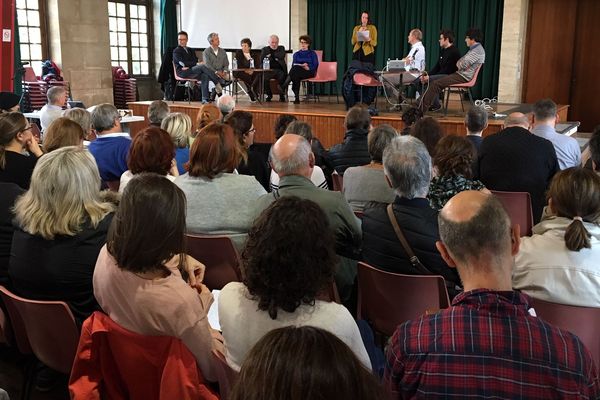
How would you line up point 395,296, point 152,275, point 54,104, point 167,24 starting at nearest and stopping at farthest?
point 152,275 → point 395,296 → point 54,104 → point 167,24

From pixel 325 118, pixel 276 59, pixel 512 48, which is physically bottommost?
pixel 325 118

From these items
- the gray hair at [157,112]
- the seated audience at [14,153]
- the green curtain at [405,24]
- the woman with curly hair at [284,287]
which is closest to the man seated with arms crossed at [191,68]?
the green curtain at [405,24]

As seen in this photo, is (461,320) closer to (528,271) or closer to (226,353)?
(226,353)

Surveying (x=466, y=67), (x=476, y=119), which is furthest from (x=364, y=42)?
(x=476, y=119)

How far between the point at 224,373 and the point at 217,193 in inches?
49.6

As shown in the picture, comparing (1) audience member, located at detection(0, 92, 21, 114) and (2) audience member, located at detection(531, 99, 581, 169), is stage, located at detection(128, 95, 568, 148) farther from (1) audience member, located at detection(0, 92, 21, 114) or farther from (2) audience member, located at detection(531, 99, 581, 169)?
(1) audience member, located at detection(0, 92, 21, 114)

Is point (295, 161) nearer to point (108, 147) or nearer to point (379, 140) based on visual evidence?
point (379, 140)

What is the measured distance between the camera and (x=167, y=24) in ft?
41.4

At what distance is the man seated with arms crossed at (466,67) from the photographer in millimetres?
7023

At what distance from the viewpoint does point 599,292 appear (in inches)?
81.5

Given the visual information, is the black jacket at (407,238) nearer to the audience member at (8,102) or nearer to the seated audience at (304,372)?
the seated audience at (304,372)

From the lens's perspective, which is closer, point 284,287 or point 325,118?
point 284,287

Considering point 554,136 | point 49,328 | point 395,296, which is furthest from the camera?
point 554,136

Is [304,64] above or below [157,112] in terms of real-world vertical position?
above
